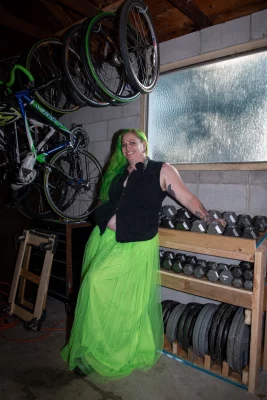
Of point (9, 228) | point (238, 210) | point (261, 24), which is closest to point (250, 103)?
point (261, 24)

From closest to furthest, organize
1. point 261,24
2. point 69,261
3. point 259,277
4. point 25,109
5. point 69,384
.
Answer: point 259,277 → point 69,384 → point 261,24 → point 25,109 → point 69,261

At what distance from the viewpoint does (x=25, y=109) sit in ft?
8.05

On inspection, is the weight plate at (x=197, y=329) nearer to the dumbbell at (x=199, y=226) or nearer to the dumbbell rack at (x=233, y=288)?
the dumbbell rack at (x=233, y=288)

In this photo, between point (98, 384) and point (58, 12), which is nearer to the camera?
point (98, 384)

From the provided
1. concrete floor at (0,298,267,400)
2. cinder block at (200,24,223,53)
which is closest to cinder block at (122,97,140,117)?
cinder block at (200,24,223,53)

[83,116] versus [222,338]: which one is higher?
[83,116]

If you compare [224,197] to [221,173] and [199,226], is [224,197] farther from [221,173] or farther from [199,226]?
[199,226]

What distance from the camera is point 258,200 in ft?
6.74

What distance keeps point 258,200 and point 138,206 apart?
0.99 m

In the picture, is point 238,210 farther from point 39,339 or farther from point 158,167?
point 39,339

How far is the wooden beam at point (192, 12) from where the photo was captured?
2012 mm

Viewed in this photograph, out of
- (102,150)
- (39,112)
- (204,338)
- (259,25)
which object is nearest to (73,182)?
(102,150)

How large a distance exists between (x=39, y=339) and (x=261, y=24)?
10.1 feet

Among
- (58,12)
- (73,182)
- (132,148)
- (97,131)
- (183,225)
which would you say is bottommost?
(183,225)
